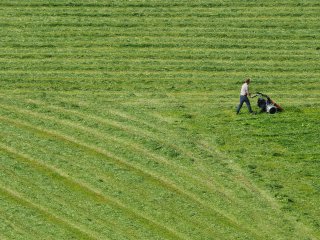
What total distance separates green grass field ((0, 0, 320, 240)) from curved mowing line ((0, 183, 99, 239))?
63 mm

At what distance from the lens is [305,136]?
37938 mm

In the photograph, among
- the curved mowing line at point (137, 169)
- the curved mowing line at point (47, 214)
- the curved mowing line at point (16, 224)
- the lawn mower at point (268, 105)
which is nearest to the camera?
the curved mowing line at point (16, 224)

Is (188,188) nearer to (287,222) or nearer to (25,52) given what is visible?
(287,222)

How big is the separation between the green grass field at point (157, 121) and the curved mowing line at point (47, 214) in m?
0.06

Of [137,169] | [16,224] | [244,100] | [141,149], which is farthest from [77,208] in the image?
[244,100]

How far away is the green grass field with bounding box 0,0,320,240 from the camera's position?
3216 cm

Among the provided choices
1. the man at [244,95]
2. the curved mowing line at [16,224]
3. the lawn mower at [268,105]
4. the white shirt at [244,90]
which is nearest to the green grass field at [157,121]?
the curved mowing line at [16,224]

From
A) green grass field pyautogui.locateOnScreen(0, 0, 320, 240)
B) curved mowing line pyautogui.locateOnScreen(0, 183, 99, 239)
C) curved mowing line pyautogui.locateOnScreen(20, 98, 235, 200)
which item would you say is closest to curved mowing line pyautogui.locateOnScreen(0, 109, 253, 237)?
green grass field pyautogui.locateOnScreen(0, 0, 320, 240)

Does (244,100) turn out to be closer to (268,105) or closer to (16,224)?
(268,105)

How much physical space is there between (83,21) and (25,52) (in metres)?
3.97

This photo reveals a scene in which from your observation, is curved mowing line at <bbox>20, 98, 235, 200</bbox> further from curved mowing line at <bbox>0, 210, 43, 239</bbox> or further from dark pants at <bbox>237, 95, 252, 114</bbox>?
curved mowing line at <bbox>0, 210, 43, 239</bbox>

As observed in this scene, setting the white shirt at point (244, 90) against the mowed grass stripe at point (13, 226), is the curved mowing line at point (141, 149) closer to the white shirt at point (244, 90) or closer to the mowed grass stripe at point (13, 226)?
the white shirt at point (244, 90)

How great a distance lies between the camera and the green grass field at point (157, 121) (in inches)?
1266

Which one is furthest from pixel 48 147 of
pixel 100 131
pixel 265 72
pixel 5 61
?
pixel 265 72
